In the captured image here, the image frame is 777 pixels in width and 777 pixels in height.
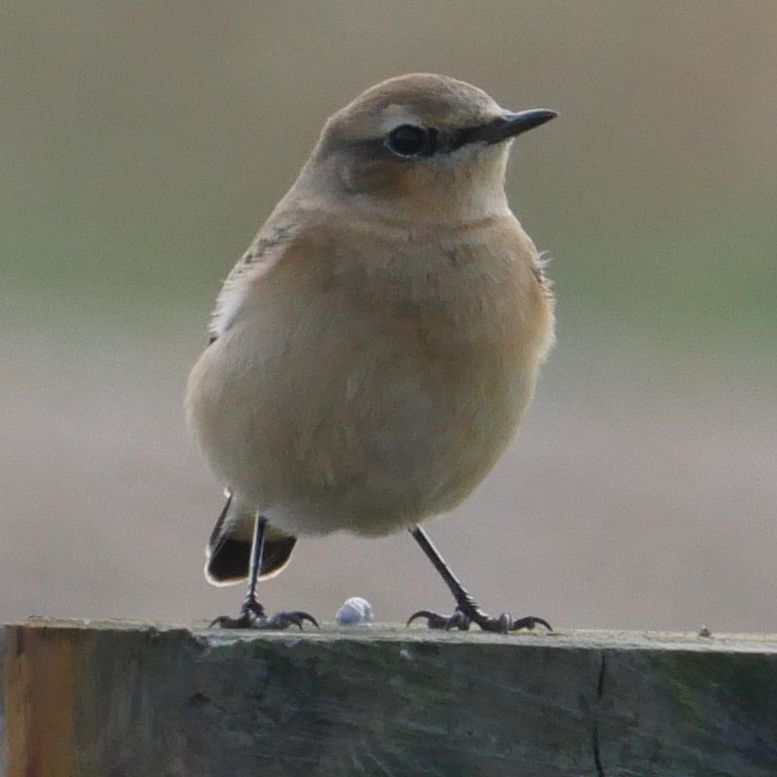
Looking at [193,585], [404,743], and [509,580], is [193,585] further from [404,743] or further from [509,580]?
Result: [404,743]

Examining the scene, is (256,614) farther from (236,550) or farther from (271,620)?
(236,550)

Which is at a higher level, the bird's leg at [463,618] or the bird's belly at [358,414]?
the bird's belly at [358,414]

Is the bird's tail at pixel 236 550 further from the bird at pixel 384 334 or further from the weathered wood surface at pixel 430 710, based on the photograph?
the weathered wood surface at pixel 430 710

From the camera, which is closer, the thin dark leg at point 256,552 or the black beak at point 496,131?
the black beak at point 496,131

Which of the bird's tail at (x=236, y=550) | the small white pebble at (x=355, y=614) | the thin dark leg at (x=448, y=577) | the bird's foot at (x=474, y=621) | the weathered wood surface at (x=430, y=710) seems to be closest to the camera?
the weathered wood surface at (x=430, y=710)

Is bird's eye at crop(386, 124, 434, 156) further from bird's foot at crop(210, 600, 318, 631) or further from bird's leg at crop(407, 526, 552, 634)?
bird's foot at crop(210, 600, 318, 631)

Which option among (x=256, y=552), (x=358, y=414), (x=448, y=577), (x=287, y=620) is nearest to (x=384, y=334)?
(x=358, y=414)

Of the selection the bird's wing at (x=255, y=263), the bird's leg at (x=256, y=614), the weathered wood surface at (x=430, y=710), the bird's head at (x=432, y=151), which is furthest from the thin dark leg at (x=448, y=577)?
the weathered wood surface at (x=430, y=710)

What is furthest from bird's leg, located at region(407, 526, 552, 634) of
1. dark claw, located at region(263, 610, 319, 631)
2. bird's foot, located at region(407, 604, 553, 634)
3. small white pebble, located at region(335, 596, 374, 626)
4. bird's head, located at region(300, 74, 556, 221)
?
bird's head, located at region(300, 74, 556, 221)

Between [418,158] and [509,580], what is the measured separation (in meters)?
5.81

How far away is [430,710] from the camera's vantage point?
12.2 feet

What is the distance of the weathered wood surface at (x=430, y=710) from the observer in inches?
146

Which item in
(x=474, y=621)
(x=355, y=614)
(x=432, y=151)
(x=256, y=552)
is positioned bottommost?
(x=256, y=552)

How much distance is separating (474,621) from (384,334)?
98cm
